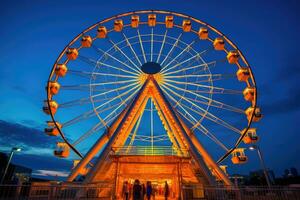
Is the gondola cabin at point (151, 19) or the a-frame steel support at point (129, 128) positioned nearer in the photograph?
the a-frame steel support at point (129, 128)

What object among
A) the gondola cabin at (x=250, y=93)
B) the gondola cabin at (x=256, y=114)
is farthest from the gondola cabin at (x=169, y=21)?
the gondola cabin at (x=256, y=114)

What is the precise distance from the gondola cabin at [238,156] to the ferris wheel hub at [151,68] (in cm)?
873

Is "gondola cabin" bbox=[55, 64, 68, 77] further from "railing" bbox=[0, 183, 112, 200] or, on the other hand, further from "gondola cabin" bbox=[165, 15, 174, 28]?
"gondola cabin" bbox=[165, 15, 174, 28]

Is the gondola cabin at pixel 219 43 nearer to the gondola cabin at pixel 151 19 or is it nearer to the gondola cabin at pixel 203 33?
the gondola cabin at pixel 203 33

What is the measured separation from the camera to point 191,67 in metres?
18.7

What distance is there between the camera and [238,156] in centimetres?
1628

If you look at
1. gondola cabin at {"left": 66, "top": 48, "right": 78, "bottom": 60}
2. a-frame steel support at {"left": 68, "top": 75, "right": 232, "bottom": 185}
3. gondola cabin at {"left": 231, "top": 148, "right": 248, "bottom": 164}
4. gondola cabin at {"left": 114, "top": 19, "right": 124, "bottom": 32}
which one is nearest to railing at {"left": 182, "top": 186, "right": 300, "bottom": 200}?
a-frame steel support at {"left": 68, "top": 75, "right": 232, "bottom": 185}

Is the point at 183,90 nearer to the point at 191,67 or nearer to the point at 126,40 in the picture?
the point at 191,67

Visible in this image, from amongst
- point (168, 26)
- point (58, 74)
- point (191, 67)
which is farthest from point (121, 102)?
point (168, 26)

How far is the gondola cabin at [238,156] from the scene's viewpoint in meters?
16.1

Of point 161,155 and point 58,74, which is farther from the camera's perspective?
point 58,74

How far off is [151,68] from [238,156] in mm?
9562

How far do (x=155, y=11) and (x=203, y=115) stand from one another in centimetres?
1005

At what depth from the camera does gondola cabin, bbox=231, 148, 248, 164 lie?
52.7 feet
